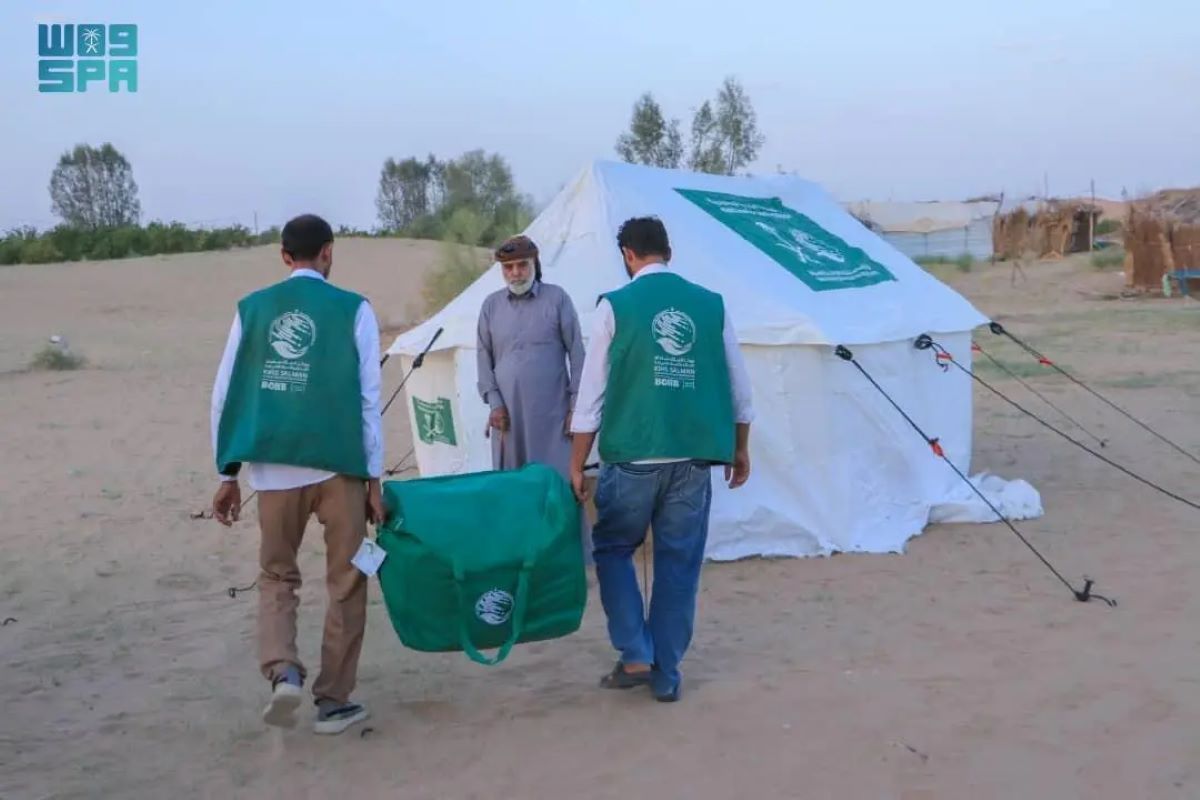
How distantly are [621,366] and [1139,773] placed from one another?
1991mm

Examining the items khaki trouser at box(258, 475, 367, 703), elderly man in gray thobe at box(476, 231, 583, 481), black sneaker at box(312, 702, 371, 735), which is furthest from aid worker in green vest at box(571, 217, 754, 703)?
elderly man in gray thobe at box(476, 231, 583, 481)

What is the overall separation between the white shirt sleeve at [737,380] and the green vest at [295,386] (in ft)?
4.18

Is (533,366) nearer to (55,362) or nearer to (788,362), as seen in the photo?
(788,362)

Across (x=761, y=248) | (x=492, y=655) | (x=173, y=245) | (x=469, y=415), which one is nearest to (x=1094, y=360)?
(x=761, y=248)

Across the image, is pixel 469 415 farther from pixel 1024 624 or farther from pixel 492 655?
pixel 1024 624

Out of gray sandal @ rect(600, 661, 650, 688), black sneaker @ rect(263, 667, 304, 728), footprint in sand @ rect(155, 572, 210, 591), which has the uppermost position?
black sneaker @ rect(263, 667, 304, 728)

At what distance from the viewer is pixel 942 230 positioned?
123 feet

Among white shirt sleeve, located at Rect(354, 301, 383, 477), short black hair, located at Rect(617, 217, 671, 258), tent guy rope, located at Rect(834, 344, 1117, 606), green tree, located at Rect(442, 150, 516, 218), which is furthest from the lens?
green tree, located at Rect(442, 150, 516, 218)

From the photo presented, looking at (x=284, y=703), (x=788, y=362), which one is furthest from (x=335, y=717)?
(x=788, y=362)

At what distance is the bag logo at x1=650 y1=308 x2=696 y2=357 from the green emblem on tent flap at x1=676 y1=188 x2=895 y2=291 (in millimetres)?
2852

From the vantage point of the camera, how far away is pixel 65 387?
1480cm

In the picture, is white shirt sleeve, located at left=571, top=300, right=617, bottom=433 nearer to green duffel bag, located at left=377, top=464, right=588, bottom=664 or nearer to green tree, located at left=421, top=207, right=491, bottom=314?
green duffel bag, located at left=377, top=464, right=588, bottom=664

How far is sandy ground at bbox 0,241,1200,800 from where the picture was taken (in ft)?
12.1

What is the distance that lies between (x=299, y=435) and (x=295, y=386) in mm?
154
